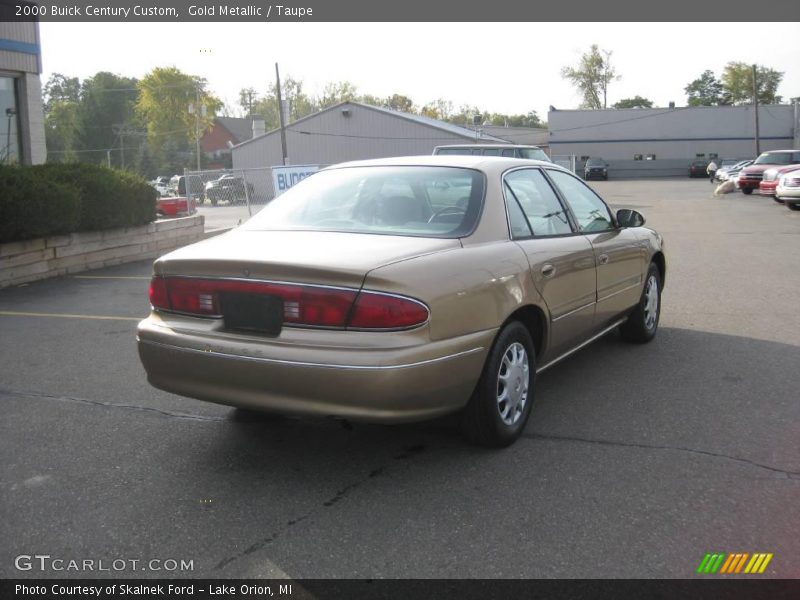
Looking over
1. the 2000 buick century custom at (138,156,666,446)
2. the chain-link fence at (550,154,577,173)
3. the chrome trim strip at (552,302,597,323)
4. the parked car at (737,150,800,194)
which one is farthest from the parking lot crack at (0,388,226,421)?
the parked car at (737,150,800,194)

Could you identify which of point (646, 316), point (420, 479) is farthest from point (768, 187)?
point (420, 479)

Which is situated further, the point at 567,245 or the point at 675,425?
the point at 567,245

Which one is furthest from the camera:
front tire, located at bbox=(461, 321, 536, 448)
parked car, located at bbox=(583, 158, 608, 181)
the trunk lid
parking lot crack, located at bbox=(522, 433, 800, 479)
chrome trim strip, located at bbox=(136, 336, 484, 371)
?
parked car, located at bbox=(583, 158, 608, 181)

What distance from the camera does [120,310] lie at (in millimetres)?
8492

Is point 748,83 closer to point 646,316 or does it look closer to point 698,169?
point 698,169

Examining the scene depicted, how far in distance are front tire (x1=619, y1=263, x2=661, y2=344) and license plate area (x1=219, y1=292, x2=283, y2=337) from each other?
3.60 metres

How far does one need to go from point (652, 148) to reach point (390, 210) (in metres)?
70.4

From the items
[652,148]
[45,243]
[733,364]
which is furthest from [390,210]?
[652,148]

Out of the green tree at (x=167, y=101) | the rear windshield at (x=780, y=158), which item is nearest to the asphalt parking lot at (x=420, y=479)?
the rear windshield at (x=780, y=158)

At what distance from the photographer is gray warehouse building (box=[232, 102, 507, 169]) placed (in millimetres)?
48328

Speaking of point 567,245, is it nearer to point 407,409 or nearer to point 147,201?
point 407,409

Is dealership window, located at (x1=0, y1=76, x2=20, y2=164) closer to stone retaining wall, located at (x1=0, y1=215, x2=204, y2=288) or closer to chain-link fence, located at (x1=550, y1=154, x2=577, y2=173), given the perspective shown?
stone retaining wall, located at (x1=0, y1=215, x2=204, y2=288)

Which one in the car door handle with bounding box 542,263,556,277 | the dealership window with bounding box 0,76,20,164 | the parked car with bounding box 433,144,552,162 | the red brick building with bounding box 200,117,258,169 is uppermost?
the red brick building with bounding box 200,117,258,169

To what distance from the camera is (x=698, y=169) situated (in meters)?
63.2
